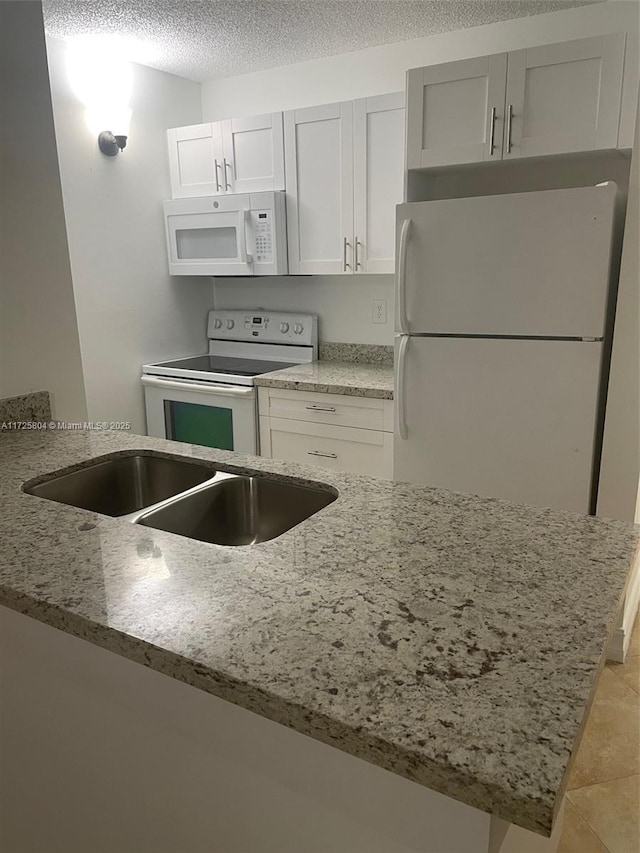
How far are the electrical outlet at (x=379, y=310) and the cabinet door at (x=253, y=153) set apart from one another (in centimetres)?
76

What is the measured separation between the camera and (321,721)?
66 cm

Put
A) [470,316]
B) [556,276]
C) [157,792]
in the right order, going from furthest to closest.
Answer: [470,316] < [556,276] < [157,792]

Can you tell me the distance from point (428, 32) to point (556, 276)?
1.48 meters

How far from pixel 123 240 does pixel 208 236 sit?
1.45 feet

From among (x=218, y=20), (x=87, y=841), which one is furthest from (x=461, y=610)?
(x=218, y=20)

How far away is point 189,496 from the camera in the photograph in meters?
1.40

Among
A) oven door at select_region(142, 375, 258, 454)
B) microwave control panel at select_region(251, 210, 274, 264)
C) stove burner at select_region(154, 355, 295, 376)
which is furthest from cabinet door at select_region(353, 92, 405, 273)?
oven door at select_region(142, 375, 258, 454)

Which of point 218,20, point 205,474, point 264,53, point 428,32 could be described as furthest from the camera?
point 264,53

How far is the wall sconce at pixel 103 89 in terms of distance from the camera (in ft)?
9.61

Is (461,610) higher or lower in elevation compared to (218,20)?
lower

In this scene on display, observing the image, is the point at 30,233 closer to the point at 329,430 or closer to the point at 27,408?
the point at 27,408

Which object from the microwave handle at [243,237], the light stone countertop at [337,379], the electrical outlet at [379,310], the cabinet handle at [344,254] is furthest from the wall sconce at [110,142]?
the electrical outlet at [379,310]

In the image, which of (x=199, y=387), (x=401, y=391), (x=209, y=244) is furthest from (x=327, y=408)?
(x=209, y=244)

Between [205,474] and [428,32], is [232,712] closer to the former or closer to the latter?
[205,474]
